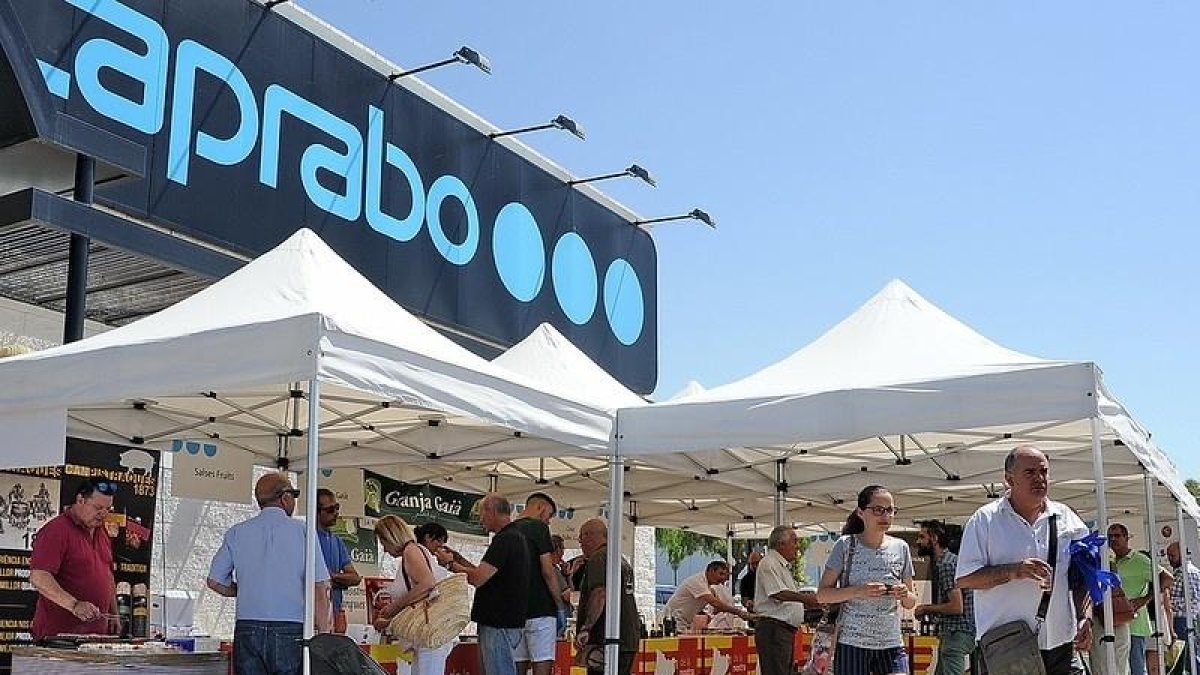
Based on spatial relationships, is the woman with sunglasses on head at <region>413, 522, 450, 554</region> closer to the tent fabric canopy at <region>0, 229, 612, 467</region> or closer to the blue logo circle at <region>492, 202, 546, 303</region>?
the tent fabric canopy at <region>0, 229, 612, 467</region>

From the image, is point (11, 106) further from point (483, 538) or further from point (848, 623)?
point (483, 538)

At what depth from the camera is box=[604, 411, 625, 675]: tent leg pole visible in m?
8.34

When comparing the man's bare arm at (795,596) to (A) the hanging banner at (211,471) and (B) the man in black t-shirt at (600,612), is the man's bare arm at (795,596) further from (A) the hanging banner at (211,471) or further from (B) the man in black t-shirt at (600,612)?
(A) the hanging banner at (211,471)

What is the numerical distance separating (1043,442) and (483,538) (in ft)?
22.9

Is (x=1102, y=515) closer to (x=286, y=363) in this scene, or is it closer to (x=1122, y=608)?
(x=286, y=363)

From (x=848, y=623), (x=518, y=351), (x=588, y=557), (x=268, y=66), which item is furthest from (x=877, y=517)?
(x=268, y=66)

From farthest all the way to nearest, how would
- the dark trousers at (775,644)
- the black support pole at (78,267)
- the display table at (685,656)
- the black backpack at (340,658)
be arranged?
the dark trousers at (775,644)
the display table at (685,656)
the black support pole at (78,267)
the black backpack at (340,658)

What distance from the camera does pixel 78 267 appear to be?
8.69m

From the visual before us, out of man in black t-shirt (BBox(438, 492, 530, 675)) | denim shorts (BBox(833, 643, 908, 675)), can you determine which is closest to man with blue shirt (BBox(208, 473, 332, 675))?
man in black t-shirt (BBox(438, 492, 530, 675))

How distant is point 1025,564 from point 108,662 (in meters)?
3.99

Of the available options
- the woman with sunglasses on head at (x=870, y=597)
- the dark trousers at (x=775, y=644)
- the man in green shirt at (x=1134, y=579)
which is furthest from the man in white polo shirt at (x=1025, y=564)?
the man in green shirt at (x=1134, y=579)

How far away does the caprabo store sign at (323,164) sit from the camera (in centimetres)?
1012

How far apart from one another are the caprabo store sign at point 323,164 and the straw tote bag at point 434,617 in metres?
4.11

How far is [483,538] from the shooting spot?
48.0ft
